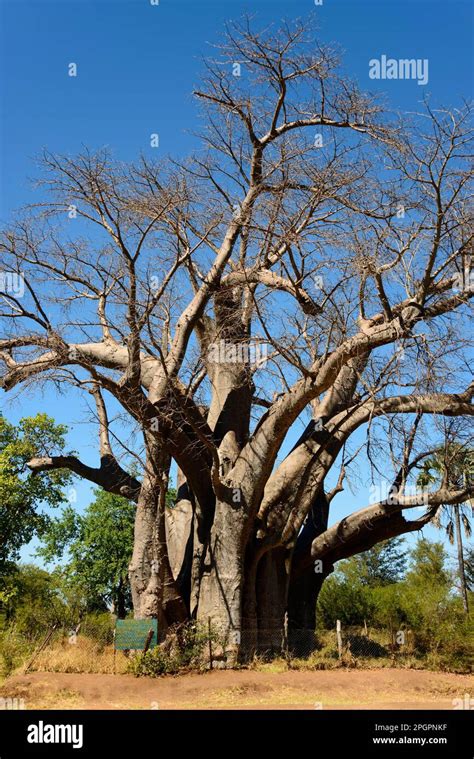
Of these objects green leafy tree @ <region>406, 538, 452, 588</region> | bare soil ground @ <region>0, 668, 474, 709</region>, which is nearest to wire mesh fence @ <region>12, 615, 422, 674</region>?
bare soil ground @ <region>0, 668, 474, 709</region>

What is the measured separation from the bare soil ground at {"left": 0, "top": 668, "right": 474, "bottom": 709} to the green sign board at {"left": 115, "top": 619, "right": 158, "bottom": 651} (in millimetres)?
607

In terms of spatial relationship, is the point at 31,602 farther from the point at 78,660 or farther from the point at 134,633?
the point at 134,633

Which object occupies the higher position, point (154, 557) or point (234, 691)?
point (154, 557)

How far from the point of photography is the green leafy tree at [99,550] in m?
28.6

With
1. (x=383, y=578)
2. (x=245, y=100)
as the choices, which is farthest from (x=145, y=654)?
(x=383, y=578)

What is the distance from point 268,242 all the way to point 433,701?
7.49 metres

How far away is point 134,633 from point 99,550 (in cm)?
1793

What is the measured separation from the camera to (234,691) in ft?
33.3

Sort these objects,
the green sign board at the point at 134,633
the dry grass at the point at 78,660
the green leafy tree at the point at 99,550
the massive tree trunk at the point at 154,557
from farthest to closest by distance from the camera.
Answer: the green leafy tree at the point at 99,550 → the massive tree trunk at the point at 154,557 → the dry grass at the point at 78,660 → the green sign board at the point at 134,633

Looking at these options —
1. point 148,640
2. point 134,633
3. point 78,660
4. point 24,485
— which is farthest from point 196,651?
point 24,485

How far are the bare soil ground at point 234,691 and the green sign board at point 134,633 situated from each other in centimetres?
61

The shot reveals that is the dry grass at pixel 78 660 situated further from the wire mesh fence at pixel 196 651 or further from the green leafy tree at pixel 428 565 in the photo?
the green leafy tree at pixel 428 565

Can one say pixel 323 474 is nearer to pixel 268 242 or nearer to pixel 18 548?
pixel 268 242

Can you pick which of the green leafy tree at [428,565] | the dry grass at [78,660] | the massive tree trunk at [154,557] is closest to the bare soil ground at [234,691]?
the dry grass at [78,660]
